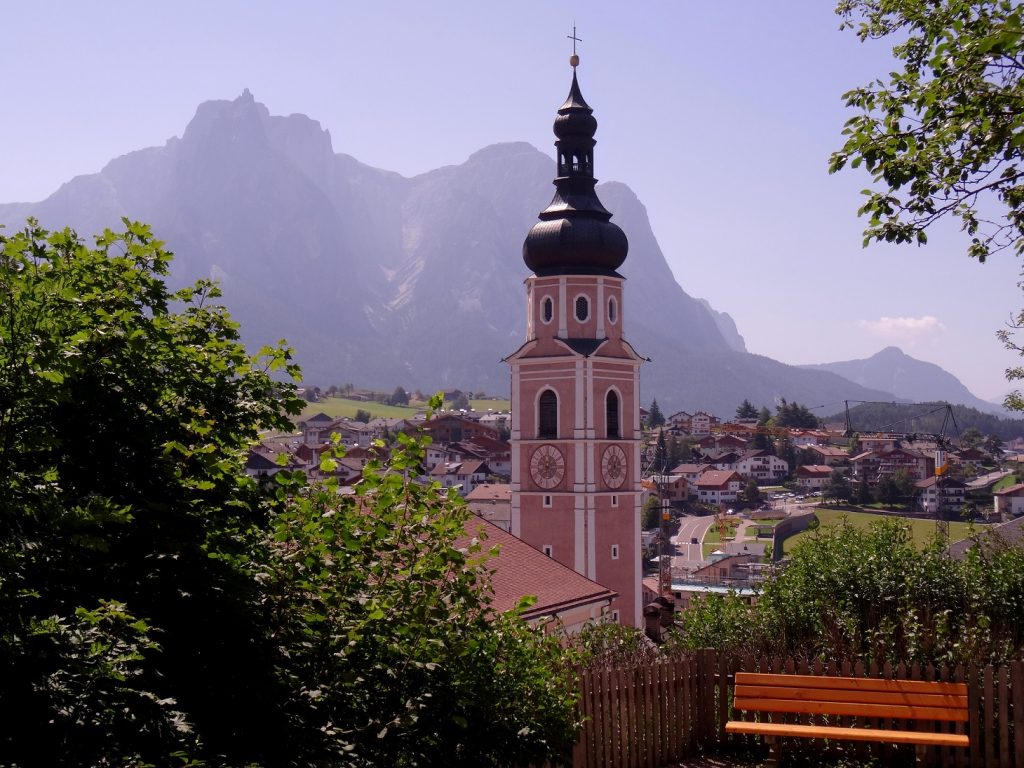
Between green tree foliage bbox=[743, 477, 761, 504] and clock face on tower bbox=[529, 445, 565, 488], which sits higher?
green tree foliage bbox=[743, 477, 761, 504]

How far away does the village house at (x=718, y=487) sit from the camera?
14225 centimetres

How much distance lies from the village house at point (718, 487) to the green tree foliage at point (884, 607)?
13035cm

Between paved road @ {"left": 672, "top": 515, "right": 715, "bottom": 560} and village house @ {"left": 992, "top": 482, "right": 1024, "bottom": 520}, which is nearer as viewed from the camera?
village house @ {"left": 992, "top": 482, "right": 1024, "bottom": 520}

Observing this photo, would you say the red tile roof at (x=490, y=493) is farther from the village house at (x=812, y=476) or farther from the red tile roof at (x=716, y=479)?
the village house at (x=812, y=476)

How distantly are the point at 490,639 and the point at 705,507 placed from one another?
136 metres

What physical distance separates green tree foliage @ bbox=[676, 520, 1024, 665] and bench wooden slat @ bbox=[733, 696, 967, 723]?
3.27 ft

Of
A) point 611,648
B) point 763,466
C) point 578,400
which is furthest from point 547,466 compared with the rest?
point 763,466

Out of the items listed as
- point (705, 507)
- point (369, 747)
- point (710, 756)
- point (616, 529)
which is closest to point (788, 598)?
point (710, 756)

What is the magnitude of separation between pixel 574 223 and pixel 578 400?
5907mm

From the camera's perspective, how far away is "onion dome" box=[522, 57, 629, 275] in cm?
3662

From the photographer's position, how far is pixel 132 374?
18.8 feet

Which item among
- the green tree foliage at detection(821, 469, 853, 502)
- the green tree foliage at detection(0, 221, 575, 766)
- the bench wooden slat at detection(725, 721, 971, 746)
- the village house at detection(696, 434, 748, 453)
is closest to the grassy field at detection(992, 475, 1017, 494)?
the green tree foliage at detection(821, 469, 853, 502)

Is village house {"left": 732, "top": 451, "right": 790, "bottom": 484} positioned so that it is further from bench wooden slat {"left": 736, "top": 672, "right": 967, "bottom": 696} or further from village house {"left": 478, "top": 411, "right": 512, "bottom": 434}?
bench wooden slat {"left": 736, "top": 672, "right": 967, "bottom": 696}

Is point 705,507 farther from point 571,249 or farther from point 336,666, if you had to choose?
point 336,666
